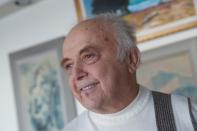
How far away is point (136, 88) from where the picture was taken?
1013mm

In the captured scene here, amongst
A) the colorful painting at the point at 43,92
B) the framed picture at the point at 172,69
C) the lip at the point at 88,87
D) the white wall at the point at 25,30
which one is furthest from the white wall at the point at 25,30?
the lip at the point at 88,87

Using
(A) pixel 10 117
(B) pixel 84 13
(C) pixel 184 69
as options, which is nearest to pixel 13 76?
(A) pixel 10 117

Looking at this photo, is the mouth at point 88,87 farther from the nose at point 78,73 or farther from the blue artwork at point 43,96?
the blue artwork at point 43,96

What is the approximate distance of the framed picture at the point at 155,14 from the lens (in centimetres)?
153

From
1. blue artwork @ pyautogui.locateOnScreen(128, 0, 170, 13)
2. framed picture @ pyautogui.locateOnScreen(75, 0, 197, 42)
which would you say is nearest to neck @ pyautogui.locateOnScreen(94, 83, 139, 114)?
framed picture @ pyautogui.locateOnScreen(75, 0, 197, 42)

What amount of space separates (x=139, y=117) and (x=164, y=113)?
0.07 meters

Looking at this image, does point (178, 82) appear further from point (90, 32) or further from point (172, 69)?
point (90, 32)

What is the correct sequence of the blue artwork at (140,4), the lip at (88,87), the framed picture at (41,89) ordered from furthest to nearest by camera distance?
the framed picture at (41,89) < the blue artwork at (140,4) < the lip at (88,87)

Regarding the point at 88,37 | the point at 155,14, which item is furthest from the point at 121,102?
the point at 155,14

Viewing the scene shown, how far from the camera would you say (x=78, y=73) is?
3.00 feet

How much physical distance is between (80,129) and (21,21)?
4.22 ft

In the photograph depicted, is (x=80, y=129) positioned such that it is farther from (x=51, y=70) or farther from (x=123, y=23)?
(x=51, y=70)

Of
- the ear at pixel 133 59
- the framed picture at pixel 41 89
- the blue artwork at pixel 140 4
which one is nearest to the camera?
the ear at pixel 133 59

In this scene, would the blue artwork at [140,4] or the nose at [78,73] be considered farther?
the blue artwork at [140,4]
